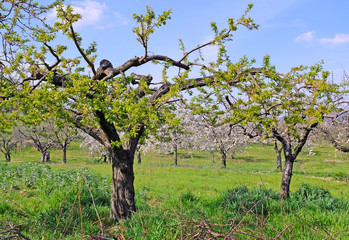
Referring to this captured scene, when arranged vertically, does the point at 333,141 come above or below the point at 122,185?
above

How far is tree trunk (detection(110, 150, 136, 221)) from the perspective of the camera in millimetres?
8250

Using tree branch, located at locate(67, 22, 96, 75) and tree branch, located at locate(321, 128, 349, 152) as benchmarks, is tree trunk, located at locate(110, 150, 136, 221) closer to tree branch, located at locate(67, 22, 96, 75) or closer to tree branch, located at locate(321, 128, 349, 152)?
tree branch, located at locate(67, 22, 96, 75)

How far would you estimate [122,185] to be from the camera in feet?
27.4

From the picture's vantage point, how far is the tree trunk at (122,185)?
8250mm

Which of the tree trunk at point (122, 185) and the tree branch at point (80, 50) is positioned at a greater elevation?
the tree branch at point (80, 50)

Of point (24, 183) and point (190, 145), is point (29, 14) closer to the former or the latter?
point (24, 183)

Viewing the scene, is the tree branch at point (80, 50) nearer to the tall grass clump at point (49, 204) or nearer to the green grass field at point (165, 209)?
the green grass field at point (165, 209)

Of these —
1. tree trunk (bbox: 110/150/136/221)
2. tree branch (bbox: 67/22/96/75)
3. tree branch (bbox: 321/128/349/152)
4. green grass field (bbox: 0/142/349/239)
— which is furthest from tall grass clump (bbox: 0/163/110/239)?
tree branch (bbox: 321/128/349/152)

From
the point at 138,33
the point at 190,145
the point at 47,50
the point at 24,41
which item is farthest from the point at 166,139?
the point at 190,145

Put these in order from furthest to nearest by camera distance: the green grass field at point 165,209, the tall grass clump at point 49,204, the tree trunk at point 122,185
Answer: the tree trunk at point 122,185
the tall grass clump at point 49,204
the green grass field at point 165,209

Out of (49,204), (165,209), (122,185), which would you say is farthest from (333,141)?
(49,204)

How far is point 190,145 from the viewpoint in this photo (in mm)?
49031

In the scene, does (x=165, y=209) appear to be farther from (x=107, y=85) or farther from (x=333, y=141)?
(x=333, y=141)

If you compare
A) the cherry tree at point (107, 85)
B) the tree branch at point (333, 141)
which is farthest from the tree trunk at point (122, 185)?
the tree branch at point (333, 141)
